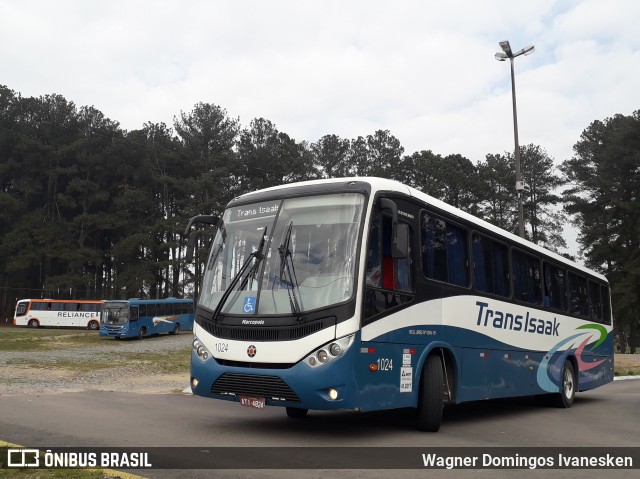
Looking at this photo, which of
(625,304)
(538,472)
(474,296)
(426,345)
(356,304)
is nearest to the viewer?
(538,472)

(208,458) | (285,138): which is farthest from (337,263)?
Answer: (285,138)

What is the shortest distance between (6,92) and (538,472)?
83.2 m

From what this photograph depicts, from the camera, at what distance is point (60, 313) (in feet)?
213

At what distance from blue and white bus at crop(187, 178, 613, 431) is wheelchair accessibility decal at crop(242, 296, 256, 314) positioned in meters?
0.03

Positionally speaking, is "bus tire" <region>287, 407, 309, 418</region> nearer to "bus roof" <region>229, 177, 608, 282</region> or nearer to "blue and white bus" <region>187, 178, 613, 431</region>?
"blue and white bus" <region>187, 178, 613, 431</region>

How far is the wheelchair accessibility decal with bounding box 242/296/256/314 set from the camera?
28.9 ft

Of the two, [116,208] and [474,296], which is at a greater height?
[116,208]

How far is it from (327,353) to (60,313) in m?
62.1

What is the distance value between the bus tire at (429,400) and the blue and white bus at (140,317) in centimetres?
4336

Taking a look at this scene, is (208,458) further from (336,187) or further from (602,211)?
(602,211)

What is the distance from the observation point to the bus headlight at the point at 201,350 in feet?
29.9

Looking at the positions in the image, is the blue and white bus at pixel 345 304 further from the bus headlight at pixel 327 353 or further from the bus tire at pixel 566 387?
the bus tire at pixel 566 387

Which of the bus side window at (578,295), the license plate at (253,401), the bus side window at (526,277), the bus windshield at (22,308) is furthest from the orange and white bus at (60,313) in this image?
the license plate at (253,401)

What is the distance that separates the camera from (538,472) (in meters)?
7.21
